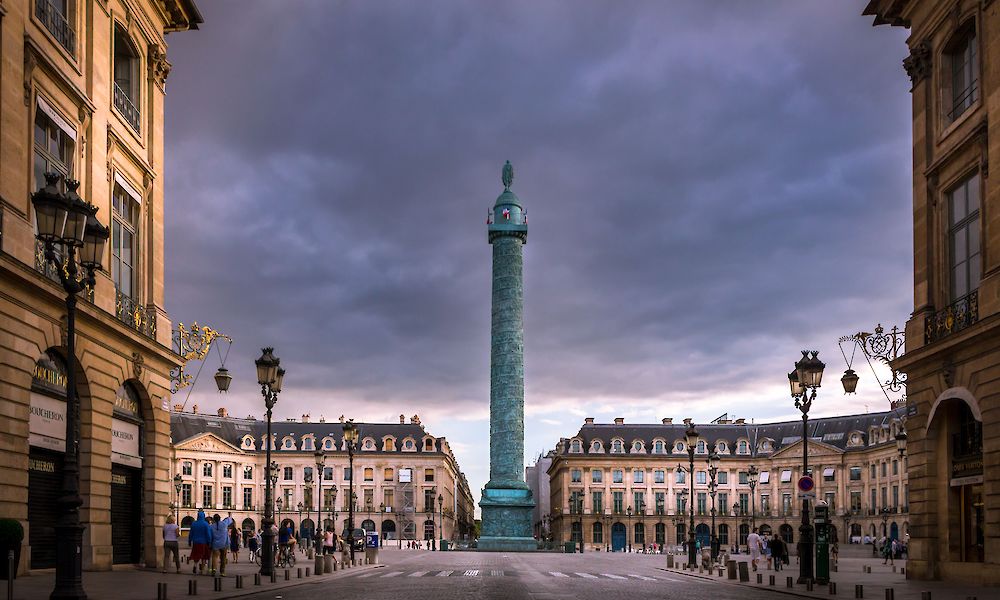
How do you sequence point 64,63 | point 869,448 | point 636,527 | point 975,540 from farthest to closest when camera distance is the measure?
point 636,527
point 869,448
point 975,540
point 64,63

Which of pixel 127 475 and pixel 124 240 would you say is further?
pixel 124 240

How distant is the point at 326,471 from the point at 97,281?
115723 mm

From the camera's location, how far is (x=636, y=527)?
13450 centimetres

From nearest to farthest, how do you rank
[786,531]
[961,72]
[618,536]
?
[961,72] → [786,531] → [618,536]

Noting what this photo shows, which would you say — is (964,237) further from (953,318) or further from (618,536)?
(618,536)

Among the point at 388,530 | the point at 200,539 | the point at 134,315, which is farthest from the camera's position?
the point at 388,530

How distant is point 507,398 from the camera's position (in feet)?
301

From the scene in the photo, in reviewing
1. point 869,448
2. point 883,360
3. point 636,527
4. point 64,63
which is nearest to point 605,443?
point 636,527

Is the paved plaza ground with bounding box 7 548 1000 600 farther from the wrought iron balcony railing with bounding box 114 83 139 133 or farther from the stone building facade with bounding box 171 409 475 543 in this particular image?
the stone building facade with bounding box 171 409 475 543

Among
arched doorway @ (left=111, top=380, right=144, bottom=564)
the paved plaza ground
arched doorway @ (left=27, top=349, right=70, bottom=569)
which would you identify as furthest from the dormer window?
arched doorway @ (left=111, top=380, right=144, bottom=564)

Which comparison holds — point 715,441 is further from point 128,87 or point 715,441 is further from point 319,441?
point 128,87

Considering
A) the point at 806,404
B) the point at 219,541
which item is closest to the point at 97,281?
the point at 219,541

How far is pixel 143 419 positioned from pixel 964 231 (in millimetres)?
22249

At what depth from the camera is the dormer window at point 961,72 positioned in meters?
27.8
